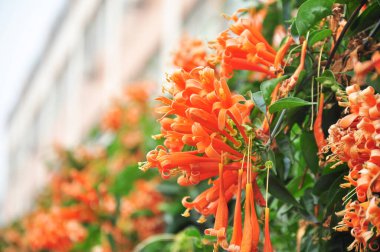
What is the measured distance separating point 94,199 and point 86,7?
10.9 m

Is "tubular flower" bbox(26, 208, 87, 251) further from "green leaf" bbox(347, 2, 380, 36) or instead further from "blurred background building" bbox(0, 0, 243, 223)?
"green leaf" bbox(347, 2, 380, 36)

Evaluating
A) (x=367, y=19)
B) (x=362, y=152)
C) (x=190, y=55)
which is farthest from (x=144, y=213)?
(x=362, y=152)

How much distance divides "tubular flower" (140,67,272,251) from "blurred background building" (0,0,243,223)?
12.8ft

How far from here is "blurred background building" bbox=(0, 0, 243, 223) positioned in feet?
28.6

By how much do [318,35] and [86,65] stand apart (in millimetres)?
12658

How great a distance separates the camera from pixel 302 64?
1.53m

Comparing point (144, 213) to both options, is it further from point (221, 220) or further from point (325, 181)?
point (221, 220)

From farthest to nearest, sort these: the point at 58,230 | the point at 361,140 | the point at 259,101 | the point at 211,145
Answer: the point at 58,230
the point at 259,101
the point at 211,145
the point at 361,140

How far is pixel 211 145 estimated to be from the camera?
135 cm

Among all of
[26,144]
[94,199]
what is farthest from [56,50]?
[94,199]

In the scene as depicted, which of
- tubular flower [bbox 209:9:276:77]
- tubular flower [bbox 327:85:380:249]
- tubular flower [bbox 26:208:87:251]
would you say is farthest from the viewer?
tubular flower [bbox 26:208:87:251]

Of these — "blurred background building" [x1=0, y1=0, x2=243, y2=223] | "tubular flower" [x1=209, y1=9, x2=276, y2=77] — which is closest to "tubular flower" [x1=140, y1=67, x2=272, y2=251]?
"tubular flower" [x1=209, y1=9, x2=276, y2=77]

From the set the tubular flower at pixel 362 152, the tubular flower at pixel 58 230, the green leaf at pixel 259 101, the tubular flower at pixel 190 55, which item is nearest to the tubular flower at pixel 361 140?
the tubular flower at pixel 362 152

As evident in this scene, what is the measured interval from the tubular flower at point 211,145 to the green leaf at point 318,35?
214 millimetres
